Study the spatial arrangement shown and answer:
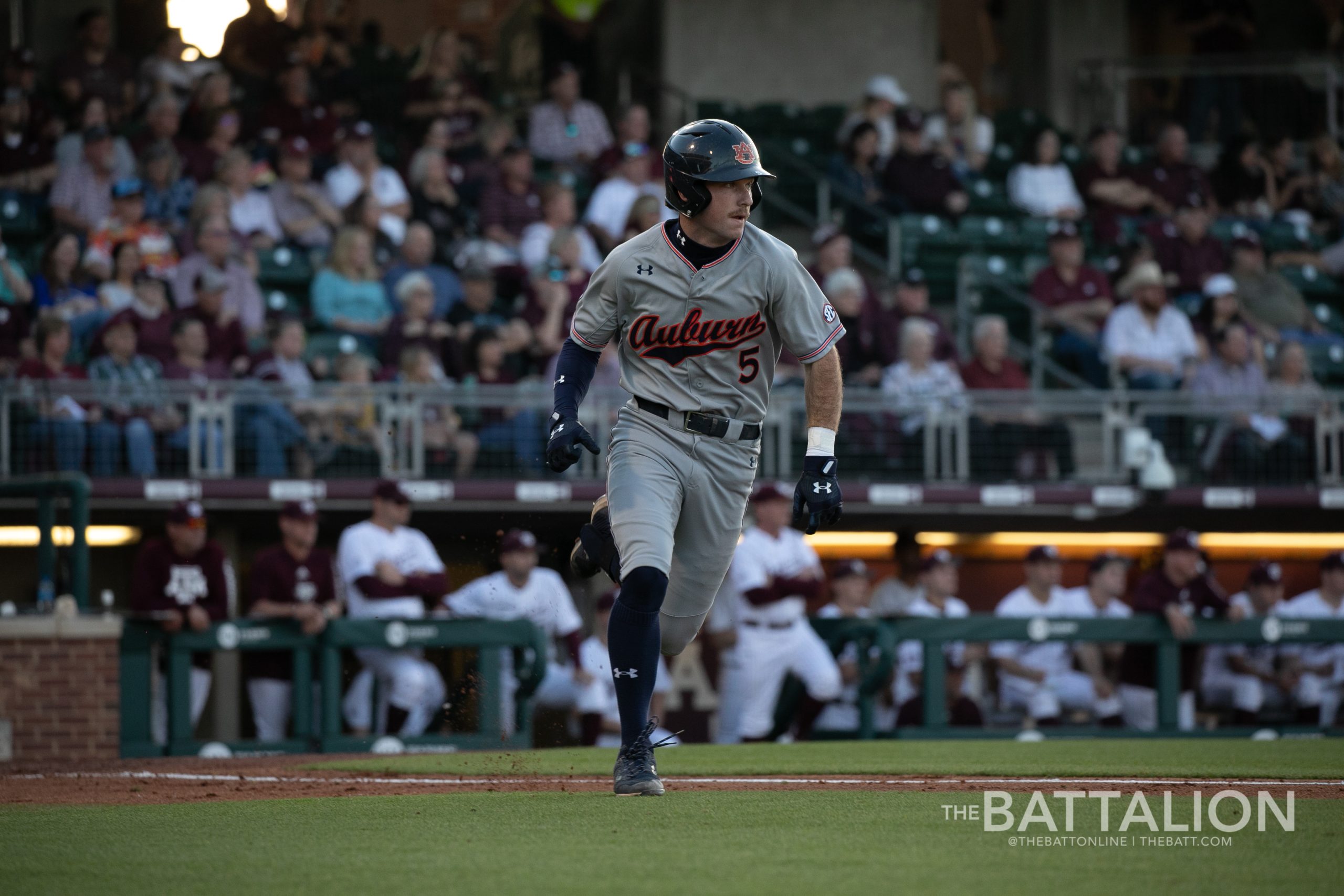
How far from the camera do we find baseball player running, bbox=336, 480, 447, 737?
912cm

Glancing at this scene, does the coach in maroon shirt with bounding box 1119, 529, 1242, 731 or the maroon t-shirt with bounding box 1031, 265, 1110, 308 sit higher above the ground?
the maroon t-shirt with bounding box 1031, 265, 1110, 308

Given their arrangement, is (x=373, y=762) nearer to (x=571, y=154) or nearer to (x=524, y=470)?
(x=524, y=470)

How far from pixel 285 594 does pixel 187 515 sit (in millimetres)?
646

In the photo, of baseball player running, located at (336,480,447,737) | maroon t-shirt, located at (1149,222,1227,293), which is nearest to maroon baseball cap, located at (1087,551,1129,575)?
maroon t-shirt, located at (1149,222,1227,293)

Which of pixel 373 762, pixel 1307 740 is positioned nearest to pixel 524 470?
pixel 373 762

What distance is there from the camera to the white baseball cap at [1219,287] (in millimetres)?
12219

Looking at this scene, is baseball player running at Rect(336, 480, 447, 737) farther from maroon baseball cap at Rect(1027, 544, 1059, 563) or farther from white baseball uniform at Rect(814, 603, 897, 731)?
maroon baseball cap at Rect(1027, 544, 1059, 563)

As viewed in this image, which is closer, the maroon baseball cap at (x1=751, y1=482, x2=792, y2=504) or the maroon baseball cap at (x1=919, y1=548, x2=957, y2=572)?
the maroon baseball cap at (x1=751, y1=482, x2=792, y2=504)

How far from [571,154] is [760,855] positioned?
1005 centimetres

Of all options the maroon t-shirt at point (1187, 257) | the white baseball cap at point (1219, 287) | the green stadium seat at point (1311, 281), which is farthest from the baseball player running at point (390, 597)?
the green stadium seat at point (1311, 281)

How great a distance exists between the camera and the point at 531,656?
910 centimetres

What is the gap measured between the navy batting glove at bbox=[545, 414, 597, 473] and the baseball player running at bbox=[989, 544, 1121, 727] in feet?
18.6

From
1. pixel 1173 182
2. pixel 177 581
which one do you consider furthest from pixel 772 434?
pixel 1173 182

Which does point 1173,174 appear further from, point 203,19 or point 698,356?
point 698,356
